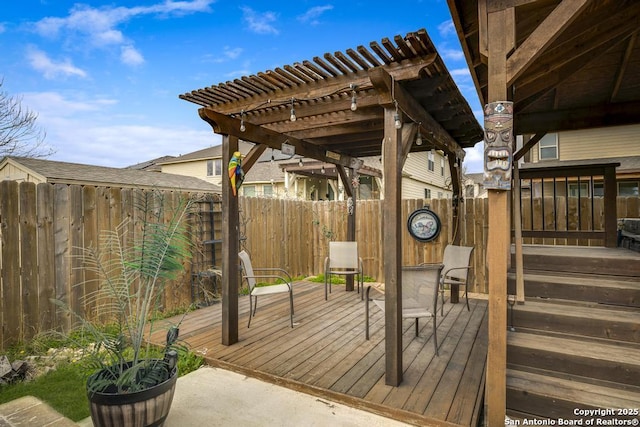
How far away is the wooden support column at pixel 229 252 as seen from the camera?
345 centimetres

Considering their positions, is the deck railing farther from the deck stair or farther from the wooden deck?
the wooden deck

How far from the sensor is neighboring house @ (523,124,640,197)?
9180mm

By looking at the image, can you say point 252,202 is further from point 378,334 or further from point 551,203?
point 551,203

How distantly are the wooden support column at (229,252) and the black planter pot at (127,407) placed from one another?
1522 mm

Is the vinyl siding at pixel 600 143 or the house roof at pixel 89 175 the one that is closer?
the vinyl siding at pixel 600 143

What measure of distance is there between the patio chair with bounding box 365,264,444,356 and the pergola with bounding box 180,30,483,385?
Result: 0.51 metres

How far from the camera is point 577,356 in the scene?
2.17m

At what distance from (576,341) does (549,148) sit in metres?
9.97

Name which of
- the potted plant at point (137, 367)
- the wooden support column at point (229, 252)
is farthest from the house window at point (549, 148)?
the potted plant at point (137, 367)

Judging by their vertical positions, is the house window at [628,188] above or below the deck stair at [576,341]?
above

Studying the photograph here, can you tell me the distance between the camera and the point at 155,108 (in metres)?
13.9

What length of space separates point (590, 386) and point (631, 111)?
342 cm

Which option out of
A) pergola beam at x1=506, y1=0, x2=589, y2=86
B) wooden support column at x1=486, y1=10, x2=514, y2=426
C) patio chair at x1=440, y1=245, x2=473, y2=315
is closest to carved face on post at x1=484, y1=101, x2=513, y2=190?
wooden support column at x1=486, y1=10, x2=514, y2=426

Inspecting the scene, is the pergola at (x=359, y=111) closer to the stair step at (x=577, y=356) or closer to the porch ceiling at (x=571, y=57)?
the porch ceiling at (x=571, y=57)
